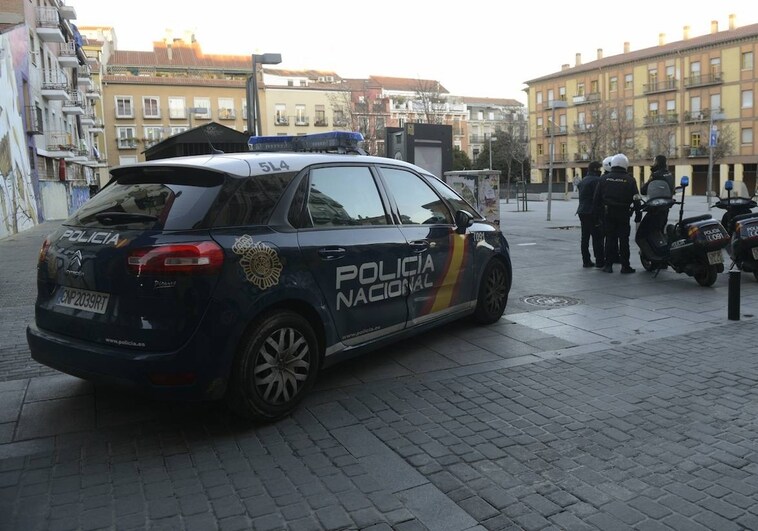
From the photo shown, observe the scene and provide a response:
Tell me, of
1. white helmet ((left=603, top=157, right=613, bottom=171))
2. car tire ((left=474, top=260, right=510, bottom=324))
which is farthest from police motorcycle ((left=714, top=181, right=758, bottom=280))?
car tire ((left=474, top=260, right=510, bottom=324))

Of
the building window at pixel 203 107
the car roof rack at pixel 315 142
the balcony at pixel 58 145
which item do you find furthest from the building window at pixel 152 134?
the car roof rack at pixel 315 142

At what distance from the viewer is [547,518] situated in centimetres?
304

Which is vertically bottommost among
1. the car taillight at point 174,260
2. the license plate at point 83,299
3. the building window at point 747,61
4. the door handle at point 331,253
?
the license plate at point 83,299

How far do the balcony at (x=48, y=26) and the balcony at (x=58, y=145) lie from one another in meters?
5.54

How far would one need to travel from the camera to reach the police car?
12.1 ft

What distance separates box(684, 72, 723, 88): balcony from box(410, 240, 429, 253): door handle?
6991cm

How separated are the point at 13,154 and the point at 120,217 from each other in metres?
25.7

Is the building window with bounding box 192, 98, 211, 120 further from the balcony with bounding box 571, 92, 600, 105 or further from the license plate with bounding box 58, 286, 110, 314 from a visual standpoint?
the license plate with bounding box 58, 286, 110, 314

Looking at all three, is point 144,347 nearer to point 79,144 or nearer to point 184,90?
point 79,144

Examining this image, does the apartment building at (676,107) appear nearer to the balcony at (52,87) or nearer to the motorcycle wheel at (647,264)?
the balcony at (52,87)

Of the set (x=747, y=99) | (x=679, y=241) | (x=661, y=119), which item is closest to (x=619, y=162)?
(x=679, y=241)

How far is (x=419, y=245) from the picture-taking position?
17.6 ft

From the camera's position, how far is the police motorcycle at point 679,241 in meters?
8.73

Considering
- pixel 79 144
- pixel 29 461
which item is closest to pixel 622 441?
pixel 29 461
